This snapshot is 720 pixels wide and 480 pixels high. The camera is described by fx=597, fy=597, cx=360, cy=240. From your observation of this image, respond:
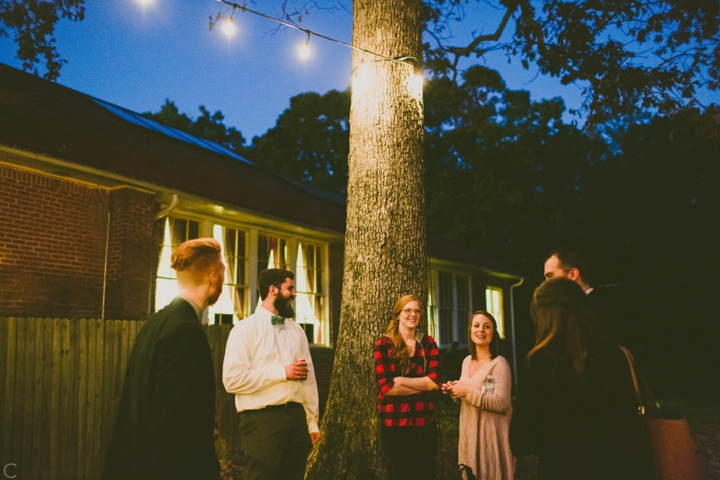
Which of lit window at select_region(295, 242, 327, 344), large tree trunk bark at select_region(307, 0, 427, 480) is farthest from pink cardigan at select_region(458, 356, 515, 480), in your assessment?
lit window at select_region(295, 242, 327, 344)

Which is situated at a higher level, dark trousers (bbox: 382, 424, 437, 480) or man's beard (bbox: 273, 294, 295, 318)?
man's beard (bbox: 273, 294, 295, 318)

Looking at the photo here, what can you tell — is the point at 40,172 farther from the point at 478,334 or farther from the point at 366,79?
the point at 478,334

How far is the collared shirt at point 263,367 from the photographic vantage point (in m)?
4.05

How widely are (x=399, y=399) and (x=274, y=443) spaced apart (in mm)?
954

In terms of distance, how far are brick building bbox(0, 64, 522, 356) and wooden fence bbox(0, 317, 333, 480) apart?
5.35 ft

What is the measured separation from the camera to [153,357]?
93.6 inches

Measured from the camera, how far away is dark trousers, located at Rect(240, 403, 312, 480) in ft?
13.1

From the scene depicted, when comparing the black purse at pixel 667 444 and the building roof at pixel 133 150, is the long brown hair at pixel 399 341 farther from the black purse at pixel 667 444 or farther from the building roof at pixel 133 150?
the building roof at pixel 133 150

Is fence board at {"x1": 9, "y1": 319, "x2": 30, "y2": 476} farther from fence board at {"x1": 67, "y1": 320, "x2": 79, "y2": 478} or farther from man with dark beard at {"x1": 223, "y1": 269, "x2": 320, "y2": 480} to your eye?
man with dark beard at {"x1": 223, "y1": 269, "x2": 320, "y2": 480}

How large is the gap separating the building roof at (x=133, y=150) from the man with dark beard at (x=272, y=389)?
14.9ft

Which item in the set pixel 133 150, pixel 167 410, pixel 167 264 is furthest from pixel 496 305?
pixel 167 410

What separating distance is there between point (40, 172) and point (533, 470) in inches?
293

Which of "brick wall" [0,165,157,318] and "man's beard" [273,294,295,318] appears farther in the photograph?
"brick wall" [0,165,157,318]

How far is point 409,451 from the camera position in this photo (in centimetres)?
439
